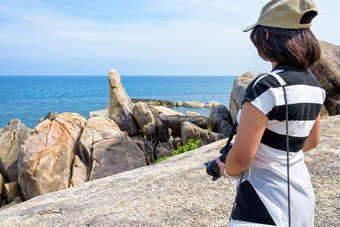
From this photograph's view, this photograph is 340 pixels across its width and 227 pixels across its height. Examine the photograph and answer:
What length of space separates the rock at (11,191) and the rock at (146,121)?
6073 millimetres

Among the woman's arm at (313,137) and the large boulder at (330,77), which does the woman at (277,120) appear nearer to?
the woman's arm at (313,137)

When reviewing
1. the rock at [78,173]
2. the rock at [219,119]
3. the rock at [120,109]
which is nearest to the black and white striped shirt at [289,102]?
the rock at [78,173]

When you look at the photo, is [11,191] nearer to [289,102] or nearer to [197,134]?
[197,134]

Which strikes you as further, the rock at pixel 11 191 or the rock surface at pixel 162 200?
the rock at pixel 11 191

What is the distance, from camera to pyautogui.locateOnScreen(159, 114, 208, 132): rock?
14.3m

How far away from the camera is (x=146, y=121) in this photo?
1479 cm

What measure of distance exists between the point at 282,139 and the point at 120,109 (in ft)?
45.8

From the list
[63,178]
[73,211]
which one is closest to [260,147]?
[73,211]

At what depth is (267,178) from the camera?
5.87 ft

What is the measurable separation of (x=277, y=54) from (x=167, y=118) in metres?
12.8

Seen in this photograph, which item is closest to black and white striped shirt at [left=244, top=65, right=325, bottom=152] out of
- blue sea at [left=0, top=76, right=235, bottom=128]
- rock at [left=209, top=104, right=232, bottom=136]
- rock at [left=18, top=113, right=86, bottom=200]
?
rock at [left=18, top=113, right=86, bottom=200]

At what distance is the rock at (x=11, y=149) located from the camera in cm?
1145

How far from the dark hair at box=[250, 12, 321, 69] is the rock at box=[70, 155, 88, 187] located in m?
8.24

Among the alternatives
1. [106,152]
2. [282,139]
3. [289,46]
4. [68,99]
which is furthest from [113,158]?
[68,99]
